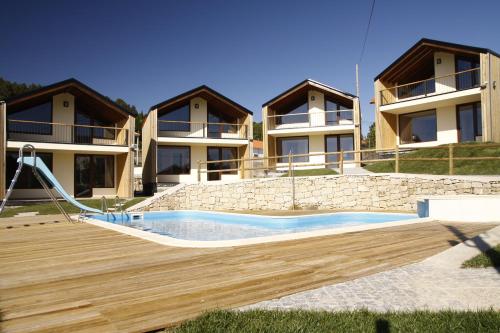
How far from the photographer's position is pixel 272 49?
2339 centimetres

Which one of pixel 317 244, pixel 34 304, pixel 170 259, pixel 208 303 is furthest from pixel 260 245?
pixel 34 304

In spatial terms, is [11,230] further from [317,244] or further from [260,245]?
[317,244]

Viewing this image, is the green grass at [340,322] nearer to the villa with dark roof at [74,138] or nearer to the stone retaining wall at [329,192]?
the stone retaining wall at [329,192]

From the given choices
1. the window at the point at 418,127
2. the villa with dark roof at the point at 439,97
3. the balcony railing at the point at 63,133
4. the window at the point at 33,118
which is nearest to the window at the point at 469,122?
the villa with dark roof at the point at 439,97

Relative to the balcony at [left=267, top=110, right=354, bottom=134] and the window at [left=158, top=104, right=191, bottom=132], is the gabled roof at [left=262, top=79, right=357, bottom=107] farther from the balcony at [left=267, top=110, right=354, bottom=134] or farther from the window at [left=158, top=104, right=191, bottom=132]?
the window at [left=158, top=104, right=191, bottom=132]

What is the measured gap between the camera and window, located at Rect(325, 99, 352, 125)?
2347 centimetres

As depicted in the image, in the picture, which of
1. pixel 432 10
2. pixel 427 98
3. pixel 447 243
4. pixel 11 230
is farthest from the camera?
pixel 427 98

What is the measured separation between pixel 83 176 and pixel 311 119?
15.0m

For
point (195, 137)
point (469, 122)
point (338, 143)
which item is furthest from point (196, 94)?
point (469, 122)

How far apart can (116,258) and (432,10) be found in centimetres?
1230

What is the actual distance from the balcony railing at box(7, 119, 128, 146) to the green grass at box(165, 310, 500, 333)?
1726cm

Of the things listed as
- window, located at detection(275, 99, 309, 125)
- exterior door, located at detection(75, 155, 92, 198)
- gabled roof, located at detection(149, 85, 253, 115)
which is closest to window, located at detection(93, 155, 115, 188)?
exterior door, located at detection(75, 155, 92, 198)

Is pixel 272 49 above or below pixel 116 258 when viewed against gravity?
above

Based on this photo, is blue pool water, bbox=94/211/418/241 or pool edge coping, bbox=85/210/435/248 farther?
blue pool water, bbox=94/211/418/241
